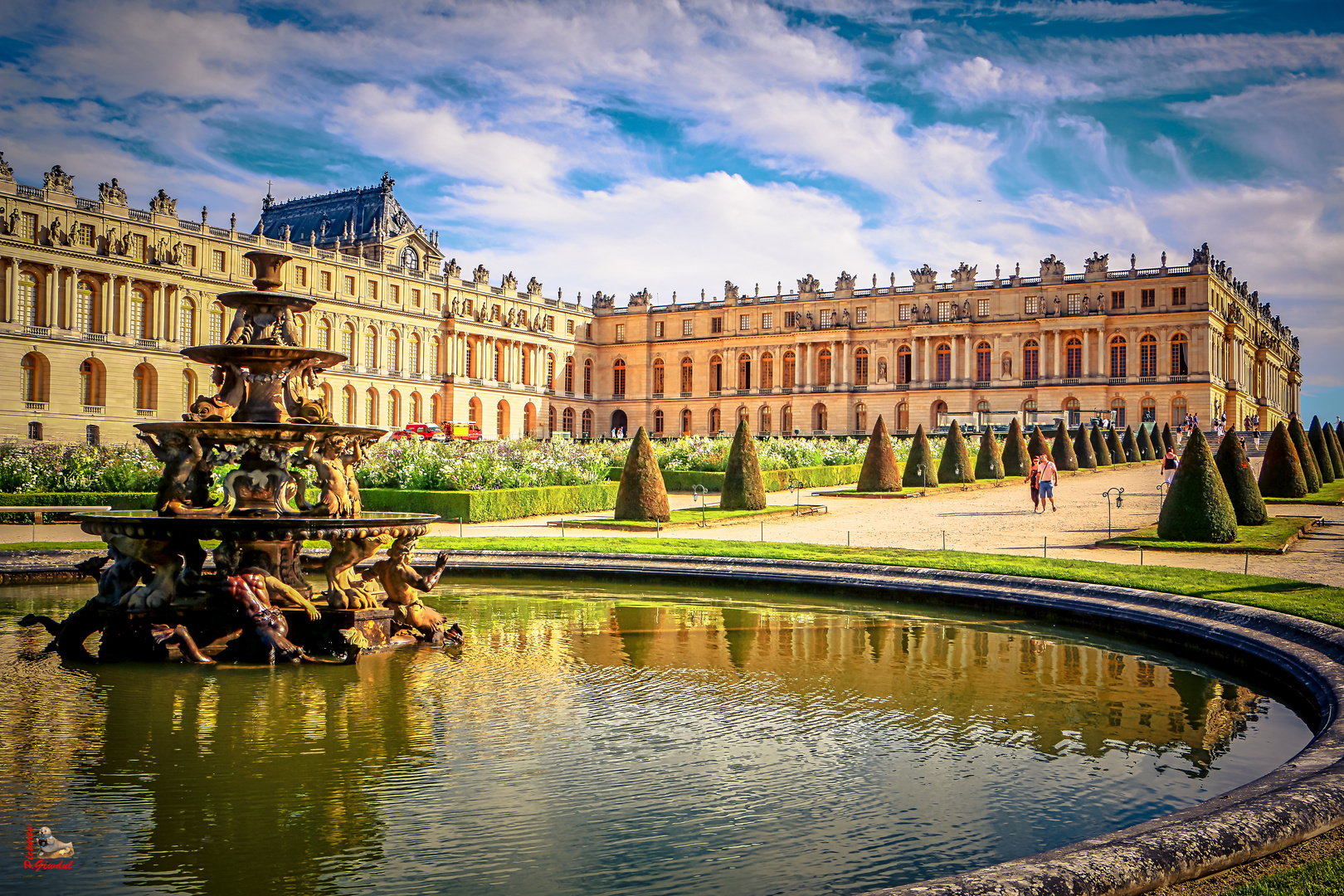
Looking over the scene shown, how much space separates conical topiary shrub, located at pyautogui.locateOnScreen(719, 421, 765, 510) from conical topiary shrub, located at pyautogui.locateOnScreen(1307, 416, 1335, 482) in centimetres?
1828

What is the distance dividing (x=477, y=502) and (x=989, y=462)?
61.2 ft

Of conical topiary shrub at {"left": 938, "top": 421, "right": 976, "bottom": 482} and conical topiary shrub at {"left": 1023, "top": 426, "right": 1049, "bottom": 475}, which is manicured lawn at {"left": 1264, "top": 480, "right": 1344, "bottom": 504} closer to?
conical topiary shrub at {"left": 1023, "top": 426, "right": 1049, "bottom": 475}

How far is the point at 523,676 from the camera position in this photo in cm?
692

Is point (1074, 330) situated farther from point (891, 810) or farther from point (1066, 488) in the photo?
point (891, 810)

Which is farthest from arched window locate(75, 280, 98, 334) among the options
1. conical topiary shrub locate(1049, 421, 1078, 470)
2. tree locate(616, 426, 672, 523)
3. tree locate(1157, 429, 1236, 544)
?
tree locate(1157, 429, 1236, 544)

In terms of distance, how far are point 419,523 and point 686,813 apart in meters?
4.35

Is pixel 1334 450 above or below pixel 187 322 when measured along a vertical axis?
below

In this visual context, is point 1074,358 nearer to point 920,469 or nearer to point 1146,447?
point 1146,447

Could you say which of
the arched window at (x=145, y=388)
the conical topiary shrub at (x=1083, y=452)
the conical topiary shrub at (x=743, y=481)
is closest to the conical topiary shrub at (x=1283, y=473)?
the conical topiary shrub at (x=743, y=481)

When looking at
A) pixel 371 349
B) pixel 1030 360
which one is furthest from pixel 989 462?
pixel 371 349

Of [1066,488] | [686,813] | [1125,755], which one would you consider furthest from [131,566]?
[1066,488]

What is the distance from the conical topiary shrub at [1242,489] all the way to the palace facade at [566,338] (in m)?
38.5

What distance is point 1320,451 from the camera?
94.9 feet

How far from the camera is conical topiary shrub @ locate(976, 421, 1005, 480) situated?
31.0 m
